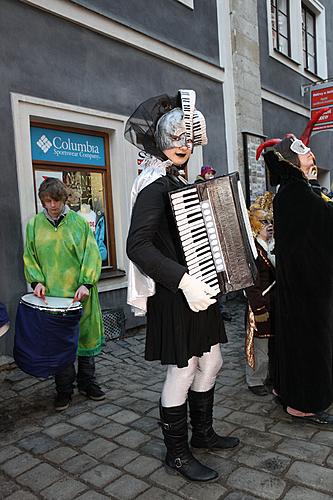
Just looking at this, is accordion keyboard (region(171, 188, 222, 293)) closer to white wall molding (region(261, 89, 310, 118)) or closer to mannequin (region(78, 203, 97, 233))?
mannequin (region(78, 203, 97, 233))

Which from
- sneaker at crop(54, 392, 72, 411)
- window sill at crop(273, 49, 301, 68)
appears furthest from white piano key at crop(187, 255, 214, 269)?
window sill at crop(273, 49, 301, 68)

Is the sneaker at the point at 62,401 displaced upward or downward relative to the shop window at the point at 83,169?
downward

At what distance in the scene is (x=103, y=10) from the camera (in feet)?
16.8

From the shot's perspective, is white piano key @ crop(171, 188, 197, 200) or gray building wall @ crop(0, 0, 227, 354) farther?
gray building wall @ crop(0, 0, 227, 354)

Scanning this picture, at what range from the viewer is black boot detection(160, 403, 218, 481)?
2.25 m

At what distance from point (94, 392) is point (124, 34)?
4.28 m

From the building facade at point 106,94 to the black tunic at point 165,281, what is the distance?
59.3 inches

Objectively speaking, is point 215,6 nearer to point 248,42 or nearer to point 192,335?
point 248,42

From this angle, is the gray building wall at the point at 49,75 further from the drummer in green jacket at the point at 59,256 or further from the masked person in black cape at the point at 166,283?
the masked person in black cape at the point at 166,283

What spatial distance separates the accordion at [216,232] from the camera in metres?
2.01

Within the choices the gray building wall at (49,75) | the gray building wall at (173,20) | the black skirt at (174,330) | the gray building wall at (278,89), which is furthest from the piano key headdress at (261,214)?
the gray building wall at (278,89)

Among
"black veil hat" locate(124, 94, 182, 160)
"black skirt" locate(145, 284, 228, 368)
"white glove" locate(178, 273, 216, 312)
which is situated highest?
"black veil hat" locate(124, 94, 182, 160)

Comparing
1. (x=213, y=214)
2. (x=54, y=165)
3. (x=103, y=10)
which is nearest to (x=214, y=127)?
(x=103, y=10)

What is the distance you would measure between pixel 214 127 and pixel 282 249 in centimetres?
489
